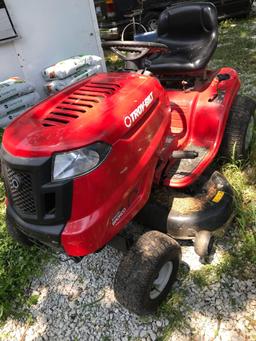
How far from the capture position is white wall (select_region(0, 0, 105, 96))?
464 cm

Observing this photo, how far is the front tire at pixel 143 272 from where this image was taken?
1920 mm

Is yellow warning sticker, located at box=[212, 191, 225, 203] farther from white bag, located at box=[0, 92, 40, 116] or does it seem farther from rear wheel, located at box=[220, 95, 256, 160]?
white bag, located at box=[0, 92, 40, 116]

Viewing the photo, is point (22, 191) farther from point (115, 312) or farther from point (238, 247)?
point (238, 247)

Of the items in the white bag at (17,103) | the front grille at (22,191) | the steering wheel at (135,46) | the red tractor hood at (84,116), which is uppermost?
the steering wheel at (135,46)

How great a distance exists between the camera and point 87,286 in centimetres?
238

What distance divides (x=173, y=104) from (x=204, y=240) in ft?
3.77

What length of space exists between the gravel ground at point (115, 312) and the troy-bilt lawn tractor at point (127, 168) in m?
0.16

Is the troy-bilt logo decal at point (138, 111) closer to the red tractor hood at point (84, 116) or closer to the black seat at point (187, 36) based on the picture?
the red tractor hood at point (84, 116)

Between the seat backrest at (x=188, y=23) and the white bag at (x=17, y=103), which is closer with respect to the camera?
the seat backrest at (x=188, y=23)

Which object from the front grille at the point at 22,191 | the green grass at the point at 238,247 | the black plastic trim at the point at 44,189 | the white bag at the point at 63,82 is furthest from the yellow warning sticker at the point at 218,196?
the white bag at the point at 63,82

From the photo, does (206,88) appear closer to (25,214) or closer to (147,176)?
(147,176)

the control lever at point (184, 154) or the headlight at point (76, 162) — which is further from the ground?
the headlight at point (76, 162)

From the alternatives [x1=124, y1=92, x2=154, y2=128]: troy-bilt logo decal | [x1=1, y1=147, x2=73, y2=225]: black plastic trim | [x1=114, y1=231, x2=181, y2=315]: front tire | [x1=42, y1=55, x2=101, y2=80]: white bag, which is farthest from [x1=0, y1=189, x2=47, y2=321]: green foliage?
[x1=42, y1=55, x2=101, y2=80]: white bag

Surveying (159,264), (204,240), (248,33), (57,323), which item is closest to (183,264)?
(204,240)
